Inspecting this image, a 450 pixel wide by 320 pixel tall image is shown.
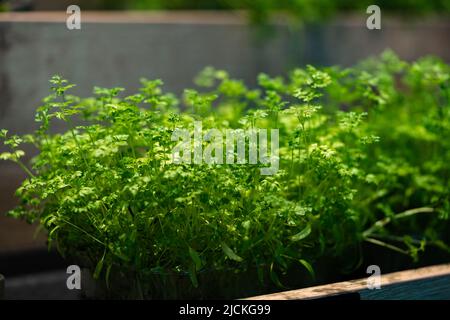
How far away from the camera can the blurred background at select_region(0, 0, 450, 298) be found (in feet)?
9.61

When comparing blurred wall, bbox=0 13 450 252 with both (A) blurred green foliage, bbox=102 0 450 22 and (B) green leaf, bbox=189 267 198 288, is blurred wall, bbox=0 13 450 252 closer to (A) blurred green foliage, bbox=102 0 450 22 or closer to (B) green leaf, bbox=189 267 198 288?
(A) blurred green foliage, bbox=102 0 450 22

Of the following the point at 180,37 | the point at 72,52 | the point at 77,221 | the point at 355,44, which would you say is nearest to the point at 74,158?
the point at 77,221

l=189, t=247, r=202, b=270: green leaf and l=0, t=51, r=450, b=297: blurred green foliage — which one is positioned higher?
l=0, t=51, r=450, b=297: blurred green foliage

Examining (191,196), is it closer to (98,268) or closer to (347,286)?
(98,268)

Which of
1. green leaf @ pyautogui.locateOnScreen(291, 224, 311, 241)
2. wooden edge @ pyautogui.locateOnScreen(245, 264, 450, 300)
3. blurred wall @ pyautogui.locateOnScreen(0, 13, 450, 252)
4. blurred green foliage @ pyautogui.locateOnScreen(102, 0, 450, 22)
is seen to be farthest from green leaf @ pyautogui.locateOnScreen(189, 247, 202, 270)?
blurred green foliage @ pyautogui.locateOnScreen(102, 0, 450, 22)

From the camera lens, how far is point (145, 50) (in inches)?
132

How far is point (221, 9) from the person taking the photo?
470cm

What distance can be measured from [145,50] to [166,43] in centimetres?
13

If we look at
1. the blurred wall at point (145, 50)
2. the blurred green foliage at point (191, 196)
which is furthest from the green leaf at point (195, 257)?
the blurred wall at point (145, 50)

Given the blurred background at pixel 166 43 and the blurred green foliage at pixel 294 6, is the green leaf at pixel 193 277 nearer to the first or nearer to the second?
the blurred background at pixel 166 43

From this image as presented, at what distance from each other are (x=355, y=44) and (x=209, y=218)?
7.96 feet

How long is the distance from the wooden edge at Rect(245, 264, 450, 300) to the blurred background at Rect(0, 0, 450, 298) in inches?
37.7

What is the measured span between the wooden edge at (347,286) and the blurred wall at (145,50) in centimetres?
138

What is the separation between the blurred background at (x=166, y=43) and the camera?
115 inches
